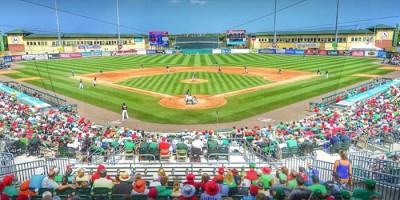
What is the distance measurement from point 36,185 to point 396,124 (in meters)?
18.9

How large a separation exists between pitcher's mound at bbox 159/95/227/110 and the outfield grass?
8.64ft

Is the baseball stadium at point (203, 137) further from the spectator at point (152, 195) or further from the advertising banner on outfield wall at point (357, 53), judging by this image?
the advertising banner on outfield wall at point (357, 53)

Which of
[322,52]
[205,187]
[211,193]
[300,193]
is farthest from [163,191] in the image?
[322,52]

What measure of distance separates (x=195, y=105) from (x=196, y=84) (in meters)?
11.2

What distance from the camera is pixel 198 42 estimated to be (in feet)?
511

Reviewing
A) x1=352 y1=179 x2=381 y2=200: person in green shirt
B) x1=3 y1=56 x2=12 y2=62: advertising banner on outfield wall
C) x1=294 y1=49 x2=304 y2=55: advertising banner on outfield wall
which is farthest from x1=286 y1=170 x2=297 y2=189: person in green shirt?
x1=294 y1=49 x2=304 y2=55: advertising banner on outfield wall

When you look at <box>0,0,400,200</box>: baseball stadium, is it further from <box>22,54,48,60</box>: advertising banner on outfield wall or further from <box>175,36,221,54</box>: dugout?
<box>175,36,221,54</box>: dugout

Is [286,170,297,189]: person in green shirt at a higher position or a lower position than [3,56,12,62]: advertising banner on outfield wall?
lower

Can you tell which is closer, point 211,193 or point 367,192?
point 367,192

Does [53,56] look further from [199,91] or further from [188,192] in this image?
[188,192]

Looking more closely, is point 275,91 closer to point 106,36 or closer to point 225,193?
point 225,193

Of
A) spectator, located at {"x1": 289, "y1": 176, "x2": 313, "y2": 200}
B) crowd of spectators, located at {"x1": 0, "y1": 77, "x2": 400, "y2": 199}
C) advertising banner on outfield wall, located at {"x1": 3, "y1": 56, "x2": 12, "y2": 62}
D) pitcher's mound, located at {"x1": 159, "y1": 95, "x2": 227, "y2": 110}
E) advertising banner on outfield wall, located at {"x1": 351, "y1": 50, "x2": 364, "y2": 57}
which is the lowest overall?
pitcher's mound, located at {"x1": 159, "y1": 95, "x2": 227, "y2": 110}

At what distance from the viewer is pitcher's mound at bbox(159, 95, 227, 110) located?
28.0m

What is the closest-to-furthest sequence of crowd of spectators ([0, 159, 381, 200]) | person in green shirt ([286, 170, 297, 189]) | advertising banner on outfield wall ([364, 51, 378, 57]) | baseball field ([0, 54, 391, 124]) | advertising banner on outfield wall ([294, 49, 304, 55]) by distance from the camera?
crowd of spectators ([0, 159, 381, 200])
person in green shirt ([286, 170, 297, 189])
baseball field ([0, 54, 391, 124])
advertising banner on outfield wall ([364, 51, 378, 57])
advertising banner on outfield wall ([294, 49, 304, 55])
